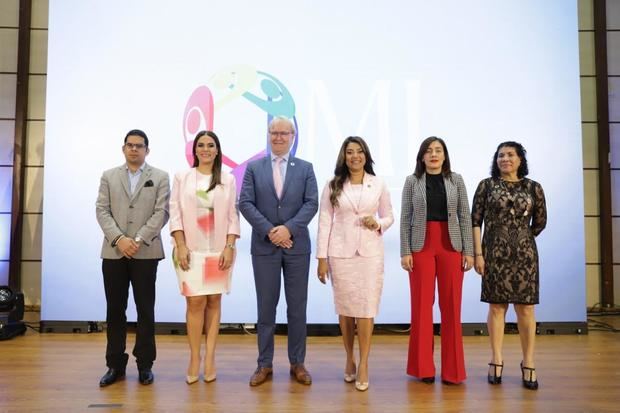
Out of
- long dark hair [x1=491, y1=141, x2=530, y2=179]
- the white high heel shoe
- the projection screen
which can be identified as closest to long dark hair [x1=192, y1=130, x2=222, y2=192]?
the white high heel shoe

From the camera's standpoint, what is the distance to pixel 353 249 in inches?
121

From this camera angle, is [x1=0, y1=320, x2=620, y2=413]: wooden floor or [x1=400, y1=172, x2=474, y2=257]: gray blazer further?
[x1=400, y1=172, x2=474, y2=257]: gray blazer

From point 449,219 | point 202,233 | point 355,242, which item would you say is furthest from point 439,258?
point 202,233

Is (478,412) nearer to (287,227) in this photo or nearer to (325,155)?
(287,227)

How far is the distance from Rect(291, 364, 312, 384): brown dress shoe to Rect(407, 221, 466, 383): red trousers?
694 mm

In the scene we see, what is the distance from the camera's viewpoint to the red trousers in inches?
124

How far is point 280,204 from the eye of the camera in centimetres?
319

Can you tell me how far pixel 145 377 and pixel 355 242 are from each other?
157 centimetres

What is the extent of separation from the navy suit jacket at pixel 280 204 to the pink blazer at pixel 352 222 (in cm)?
11

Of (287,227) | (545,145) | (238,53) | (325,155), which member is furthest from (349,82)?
(287,227)

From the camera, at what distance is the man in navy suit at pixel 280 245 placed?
3170 mm

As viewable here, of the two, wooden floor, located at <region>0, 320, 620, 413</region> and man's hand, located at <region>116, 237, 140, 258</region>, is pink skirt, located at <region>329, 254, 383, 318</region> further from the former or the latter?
man's hand, located at <region>116, 237, 140, 258</region>

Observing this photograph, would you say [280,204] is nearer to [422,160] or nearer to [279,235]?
[279,235]

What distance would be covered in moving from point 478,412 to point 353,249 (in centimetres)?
112
